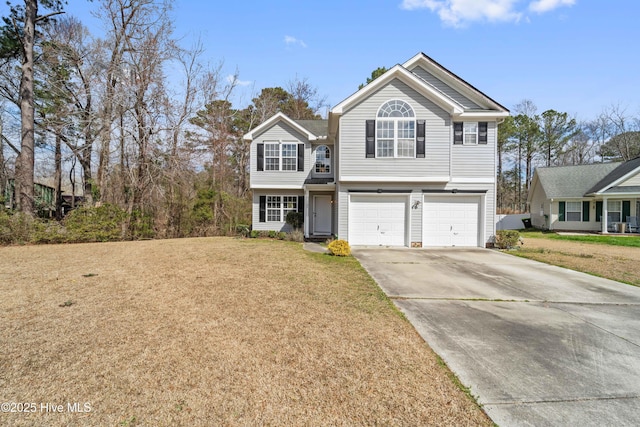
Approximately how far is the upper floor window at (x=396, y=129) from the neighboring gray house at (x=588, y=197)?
17.7 metres

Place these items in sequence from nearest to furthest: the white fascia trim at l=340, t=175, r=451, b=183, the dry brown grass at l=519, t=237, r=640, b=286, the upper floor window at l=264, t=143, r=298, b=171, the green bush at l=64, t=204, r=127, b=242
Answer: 1. the dry brown grass at l=519, t=237, r=640, b=286
2. the white fascia trim at l=340, t=175, r=451, b=183
3. the green bush at l=64, t=204, r=127, b=242
4. the upper floor window at l=264, t=143, r=298, b=171

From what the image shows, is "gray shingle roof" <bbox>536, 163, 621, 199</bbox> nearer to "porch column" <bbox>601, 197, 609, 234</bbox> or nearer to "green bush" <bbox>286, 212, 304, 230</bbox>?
"porch column" <bbox>601, 197, 609, 234</bbox>

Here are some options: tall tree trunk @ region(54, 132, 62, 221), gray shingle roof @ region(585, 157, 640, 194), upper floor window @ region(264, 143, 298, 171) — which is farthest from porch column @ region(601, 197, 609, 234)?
tall tree trunk @ region(54, 132, 62, 221)

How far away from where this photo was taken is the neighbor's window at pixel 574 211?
22672mm

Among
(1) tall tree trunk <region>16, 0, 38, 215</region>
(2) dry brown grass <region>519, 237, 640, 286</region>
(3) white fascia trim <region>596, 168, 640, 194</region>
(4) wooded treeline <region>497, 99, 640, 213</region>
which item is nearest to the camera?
(2) dry brown grass <region>519, 237, 640, 286</region>

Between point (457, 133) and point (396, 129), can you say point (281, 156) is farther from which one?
point (457, 133)

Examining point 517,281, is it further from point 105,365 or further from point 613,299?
point 105,365

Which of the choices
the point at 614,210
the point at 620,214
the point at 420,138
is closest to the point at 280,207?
the point at 420,138

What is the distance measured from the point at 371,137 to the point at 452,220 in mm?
5124

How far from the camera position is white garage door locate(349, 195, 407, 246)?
12758 mm

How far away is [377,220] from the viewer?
12.8m

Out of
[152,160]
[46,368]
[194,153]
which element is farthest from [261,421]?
[194,153]

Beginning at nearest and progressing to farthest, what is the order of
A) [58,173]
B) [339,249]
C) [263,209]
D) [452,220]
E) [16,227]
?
[339,249] → [16,227] → [452,220] → [263,209] → [58,173]

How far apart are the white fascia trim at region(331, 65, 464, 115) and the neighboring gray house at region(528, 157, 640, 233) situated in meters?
16.7
